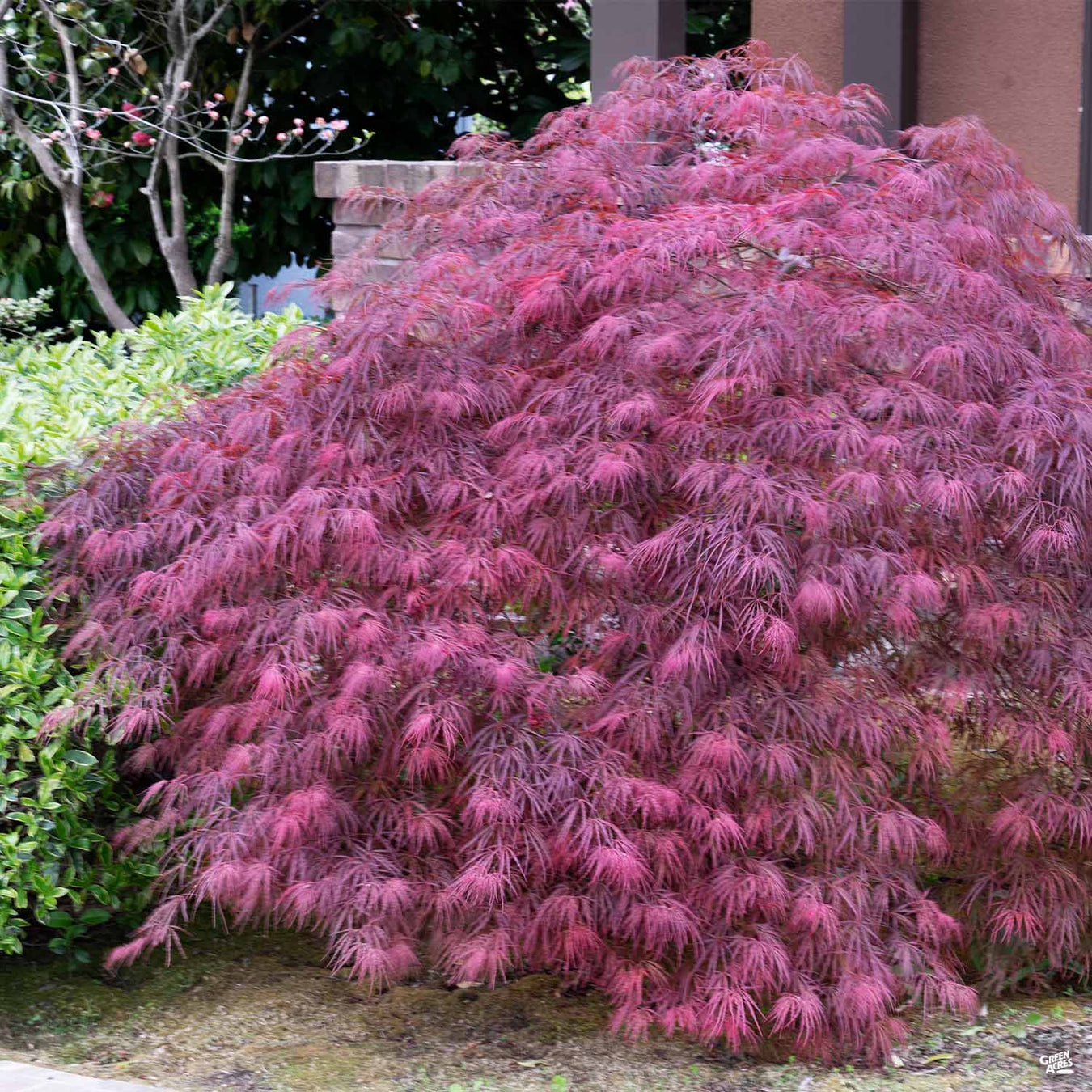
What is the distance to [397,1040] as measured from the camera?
3.95 meters

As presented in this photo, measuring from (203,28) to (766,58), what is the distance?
4.82 metres

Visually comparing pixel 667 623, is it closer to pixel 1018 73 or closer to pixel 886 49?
pixel 886 49

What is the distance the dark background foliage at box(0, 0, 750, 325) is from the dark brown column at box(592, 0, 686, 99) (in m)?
2.44

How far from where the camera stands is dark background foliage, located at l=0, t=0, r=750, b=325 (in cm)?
923

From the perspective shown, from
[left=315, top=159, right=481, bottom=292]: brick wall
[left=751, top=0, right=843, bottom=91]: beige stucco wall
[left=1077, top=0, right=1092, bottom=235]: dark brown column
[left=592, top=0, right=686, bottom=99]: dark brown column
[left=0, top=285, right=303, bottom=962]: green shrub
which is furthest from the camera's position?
[left=751, top=0, right=843, bottom=91]: beige stucco wall

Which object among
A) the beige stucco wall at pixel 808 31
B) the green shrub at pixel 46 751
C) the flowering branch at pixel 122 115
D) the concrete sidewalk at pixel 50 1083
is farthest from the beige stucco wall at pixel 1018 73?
the concrete sidewalk at pixel 50 1083

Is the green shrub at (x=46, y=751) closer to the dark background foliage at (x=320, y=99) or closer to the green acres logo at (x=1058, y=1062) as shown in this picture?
the green acres logo at (x=1058, y=1062)

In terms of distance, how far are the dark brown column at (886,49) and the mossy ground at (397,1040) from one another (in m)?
4.11

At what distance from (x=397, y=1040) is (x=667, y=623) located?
153 cm

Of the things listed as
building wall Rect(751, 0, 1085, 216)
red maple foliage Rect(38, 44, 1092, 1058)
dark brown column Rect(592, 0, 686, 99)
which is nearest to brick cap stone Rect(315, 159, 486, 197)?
dark brown column Rect(592, 0, 686, 99)

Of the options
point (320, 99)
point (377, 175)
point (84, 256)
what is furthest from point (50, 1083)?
point (320, 99)

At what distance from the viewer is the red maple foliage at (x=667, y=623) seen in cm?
338

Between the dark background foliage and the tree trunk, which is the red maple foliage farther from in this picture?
the dark background foliage

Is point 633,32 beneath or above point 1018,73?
above
